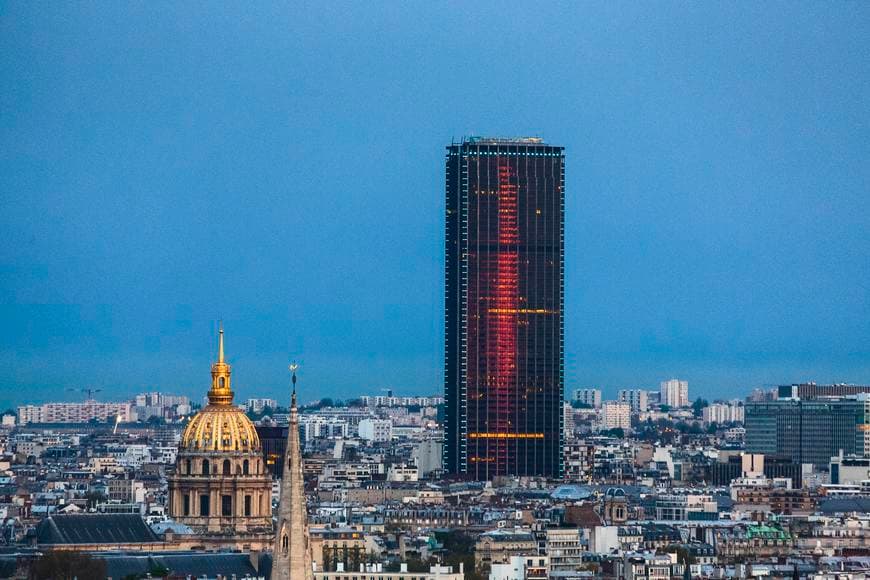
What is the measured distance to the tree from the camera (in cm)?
12219

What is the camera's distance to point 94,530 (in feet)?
477

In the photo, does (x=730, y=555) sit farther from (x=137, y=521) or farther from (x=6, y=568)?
(x=6, y=568)

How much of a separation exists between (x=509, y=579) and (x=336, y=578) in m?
10.1

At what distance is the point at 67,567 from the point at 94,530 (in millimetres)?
21648

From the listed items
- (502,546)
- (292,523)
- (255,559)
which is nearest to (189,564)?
(255,559)

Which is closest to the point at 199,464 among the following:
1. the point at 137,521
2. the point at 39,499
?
the point at 137,521

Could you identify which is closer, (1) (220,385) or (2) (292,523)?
(2) (292,523)

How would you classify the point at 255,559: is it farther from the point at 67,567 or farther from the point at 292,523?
the point at 292,523

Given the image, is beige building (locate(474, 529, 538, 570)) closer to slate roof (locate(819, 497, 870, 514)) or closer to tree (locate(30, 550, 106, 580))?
tree (locate(30, 550, 106, 580))

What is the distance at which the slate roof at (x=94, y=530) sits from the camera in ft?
470

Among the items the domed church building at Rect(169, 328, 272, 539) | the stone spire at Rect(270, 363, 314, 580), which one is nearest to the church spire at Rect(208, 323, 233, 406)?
the domed church building at Rect(169, 328, 272, 539)

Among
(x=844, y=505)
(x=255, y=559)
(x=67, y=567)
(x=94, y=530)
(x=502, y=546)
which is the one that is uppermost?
(x=844, y=505)

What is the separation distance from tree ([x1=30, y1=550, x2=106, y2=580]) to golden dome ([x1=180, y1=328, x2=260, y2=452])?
2888cm

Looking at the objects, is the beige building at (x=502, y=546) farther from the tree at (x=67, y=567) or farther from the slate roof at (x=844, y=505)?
the slate roof at (x=844, y=505)
